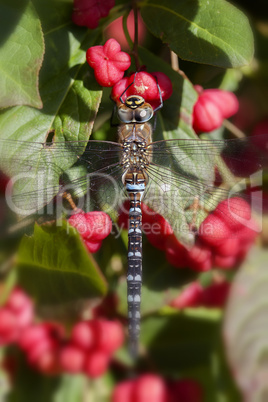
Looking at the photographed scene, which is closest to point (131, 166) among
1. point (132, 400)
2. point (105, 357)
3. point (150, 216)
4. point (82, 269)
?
point (150, 216)

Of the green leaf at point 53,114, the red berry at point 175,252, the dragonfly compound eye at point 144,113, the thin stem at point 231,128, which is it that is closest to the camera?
the green leaf at point 53,114

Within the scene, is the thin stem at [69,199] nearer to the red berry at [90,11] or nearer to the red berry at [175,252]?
the red berry at [175,252]

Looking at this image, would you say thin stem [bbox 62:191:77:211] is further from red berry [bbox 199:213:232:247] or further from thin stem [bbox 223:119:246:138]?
thin stem [bbox 223:119:246:138]

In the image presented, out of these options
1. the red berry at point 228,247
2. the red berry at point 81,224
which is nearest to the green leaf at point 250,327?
the red berry at point 228,247

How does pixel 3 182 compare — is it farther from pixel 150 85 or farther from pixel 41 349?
pixel 41 349

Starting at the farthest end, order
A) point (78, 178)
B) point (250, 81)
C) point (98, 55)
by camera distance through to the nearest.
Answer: point (250, 81) → point (78, 178) → point (98, 55)

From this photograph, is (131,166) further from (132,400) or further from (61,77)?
(132,400)

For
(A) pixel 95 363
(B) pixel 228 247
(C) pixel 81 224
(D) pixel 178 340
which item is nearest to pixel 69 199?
(C) pixel 81 224
